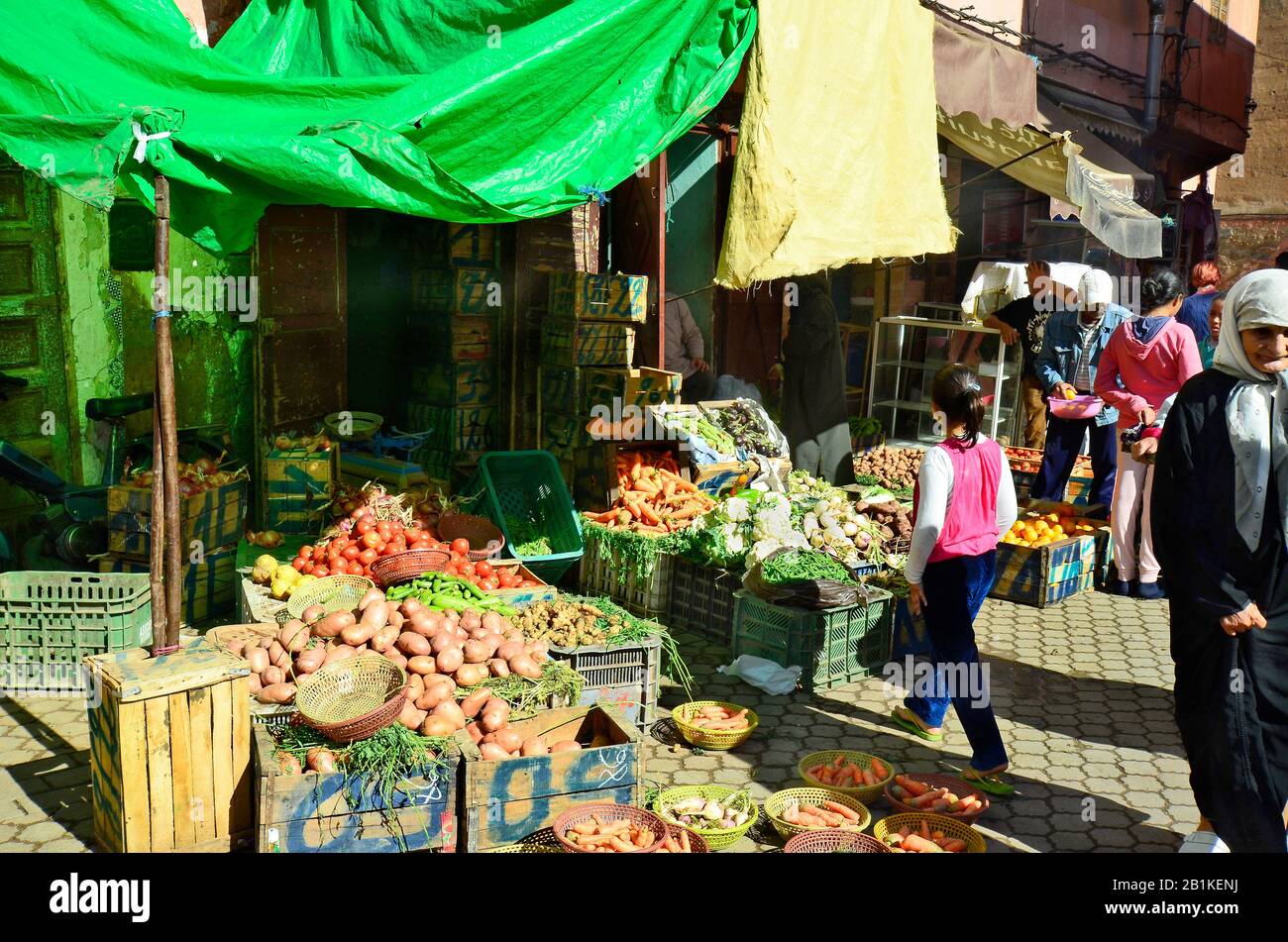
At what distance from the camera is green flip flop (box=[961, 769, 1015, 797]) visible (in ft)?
18.1

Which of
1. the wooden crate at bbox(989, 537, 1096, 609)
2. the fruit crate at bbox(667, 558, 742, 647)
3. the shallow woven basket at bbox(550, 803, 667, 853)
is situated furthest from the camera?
the wooden crate at bbox(989, 537, 1096, 609)

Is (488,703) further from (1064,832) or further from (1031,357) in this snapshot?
(1031,357)

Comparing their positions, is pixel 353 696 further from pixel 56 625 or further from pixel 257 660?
pixel 56 625

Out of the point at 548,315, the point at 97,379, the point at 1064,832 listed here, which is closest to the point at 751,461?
the point at 548,315

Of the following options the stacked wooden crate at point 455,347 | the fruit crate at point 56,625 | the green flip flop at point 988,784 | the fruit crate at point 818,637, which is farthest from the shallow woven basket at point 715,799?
the stacked wooden crate at point 455,347

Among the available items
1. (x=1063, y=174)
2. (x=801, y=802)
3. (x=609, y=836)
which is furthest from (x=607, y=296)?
(x=1063, y=174)

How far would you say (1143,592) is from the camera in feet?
29.2

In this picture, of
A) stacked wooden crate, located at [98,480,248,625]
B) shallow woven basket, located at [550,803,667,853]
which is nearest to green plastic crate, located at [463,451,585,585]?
stacked wooden crate, located at [98,480,248,625]

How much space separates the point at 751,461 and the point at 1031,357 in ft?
10.9

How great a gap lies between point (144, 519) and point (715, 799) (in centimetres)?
401

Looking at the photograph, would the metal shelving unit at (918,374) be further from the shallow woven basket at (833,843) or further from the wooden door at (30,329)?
the wooden door at (30,329)

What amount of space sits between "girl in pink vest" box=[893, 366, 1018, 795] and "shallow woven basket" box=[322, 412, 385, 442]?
4.87 m

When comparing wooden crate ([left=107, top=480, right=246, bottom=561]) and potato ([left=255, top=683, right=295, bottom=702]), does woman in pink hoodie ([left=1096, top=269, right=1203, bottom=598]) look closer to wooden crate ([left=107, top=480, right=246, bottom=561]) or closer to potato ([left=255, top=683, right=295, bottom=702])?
potato ([left=255, top=683, right=295, bottom=702])

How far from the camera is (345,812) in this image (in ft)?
14.6
